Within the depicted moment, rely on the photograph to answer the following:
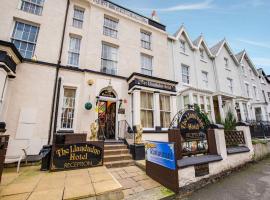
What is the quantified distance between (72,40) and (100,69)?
2707 millimetres

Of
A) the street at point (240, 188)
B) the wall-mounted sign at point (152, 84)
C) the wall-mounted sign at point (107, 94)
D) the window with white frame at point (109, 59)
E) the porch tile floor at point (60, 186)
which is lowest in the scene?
the street at point (240, 188)

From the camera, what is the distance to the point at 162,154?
429 cm

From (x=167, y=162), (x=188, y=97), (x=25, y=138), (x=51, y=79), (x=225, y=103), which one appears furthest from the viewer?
(x=225, y=103)

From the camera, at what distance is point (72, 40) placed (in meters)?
9.27

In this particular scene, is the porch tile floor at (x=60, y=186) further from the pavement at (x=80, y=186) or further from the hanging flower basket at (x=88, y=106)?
the hanging flower basket at (x=88, y=106)

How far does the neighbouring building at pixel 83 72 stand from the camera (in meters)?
6.98

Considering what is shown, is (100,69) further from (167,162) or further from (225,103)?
(225,103)

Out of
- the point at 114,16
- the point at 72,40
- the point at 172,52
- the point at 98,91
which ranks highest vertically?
the point at 114,16

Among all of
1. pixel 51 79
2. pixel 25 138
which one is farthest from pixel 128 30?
pixel 25 138

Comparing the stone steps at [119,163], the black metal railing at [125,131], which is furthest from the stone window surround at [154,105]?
the stone steps at [119,163]

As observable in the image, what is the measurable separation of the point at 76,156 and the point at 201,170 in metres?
4.55

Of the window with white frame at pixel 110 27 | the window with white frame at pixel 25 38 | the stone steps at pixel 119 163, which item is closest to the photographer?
the stone steps at pixel 119 163

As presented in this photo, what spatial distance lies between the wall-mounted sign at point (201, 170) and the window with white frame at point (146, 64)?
7.89m

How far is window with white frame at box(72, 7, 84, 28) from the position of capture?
954cm
